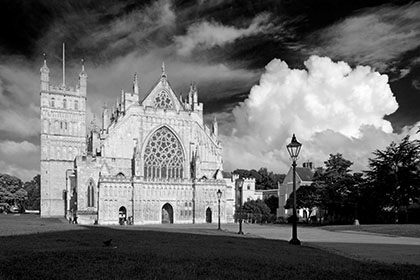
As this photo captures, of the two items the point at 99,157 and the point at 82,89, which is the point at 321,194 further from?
the point at 82,89

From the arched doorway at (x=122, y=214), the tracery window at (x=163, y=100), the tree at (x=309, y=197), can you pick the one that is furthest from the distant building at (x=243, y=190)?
the arched doorway at (x=122, y=214)

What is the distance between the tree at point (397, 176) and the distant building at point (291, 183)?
26.2m

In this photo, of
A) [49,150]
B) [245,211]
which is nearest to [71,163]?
[49,150]

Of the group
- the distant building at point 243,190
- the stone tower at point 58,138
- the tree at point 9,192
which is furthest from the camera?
the tree at point 9,192

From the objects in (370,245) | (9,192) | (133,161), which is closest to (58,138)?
(133,161)

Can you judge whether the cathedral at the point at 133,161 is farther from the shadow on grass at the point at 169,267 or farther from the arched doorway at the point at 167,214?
the shadow on grass at the point at 169,267

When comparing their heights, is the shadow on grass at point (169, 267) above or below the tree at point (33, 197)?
above

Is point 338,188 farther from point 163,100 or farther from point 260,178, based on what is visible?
point 260,178

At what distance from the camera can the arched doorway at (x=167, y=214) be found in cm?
6294

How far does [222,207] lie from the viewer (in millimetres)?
68562

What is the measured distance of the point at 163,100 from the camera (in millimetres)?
68938

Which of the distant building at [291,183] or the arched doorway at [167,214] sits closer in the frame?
the arched doorway at [167,214]

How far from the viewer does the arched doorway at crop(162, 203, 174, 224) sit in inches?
2478

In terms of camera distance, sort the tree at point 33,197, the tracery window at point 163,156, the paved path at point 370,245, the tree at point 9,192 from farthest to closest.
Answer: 1. the tree at point 33,197
2. the tree at point 9,192
3. the tracery window at point 163,156
4. the paved path at point 370,245
